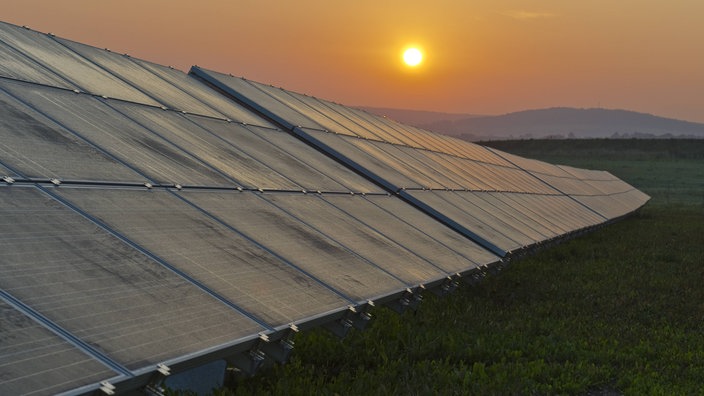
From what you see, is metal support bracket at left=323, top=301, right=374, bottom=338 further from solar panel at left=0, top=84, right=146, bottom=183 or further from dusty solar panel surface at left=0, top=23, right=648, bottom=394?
solar panel at left=0, top=84, right=146, bottom=183

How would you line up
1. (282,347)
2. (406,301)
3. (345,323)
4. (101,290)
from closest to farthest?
(101,290) → (282,347) → (345,323) → (406,301)

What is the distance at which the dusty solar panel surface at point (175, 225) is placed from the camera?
19.7ft

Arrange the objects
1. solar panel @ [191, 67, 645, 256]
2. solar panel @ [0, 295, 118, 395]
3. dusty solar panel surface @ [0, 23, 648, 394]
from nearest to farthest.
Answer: solar panel @ [0, 295, 118, 395] → dusty solar panel surface @ [0, 23, 648, 394] → solar panel @ [191, 67, 645, 256]

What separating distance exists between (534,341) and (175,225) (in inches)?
220

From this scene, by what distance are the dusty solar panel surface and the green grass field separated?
2.52 feet

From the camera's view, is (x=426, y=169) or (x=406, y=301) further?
(x=426, y=169)

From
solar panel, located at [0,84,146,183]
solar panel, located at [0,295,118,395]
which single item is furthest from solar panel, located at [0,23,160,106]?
solar panel, located at [0,295,118,395]

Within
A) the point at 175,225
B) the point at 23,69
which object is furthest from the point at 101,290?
the point at 23,69

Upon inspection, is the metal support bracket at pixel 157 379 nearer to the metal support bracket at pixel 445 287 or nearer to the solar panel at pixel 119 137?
the solar panel at pixel 119 137

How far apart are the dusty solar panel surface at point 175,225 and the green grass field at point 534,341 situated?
769mm

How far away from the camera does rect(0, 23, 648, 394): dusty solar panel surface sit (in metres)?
6.01

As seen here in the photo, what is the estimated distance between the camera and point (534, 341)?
11953 millimetres

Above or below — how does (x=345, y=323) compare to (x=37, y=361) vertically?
above

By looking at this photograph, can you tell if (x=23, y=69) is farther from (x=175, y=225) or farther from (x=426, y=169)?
(x=426, y=169)
